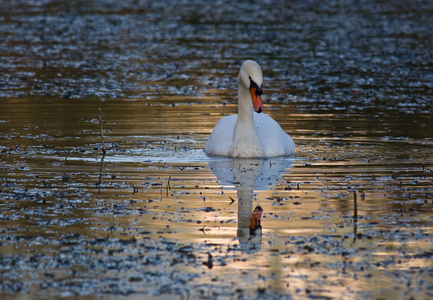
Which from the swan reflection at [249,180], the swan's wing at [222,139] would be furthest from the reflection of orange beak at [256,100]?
the swan's wing at [222,139]

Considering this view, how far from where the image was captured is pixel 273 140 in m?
13.0

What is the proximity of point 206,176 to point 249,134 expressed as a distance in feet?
5.82

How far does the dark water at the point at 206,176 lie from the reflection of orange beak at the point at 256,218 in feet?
0.18

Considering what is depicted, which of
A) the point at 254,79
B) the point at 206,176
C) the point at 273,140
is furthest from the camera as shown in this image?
the point at 273,140

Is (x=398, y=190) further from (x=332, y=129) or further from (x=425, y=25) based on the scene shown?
(x=425, y=25)

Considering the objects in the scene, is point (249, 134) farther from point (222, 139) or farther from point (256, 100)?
point (256, 100)

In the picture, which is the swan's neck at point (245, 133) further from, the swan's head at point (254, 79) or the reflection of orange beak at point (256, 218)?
the reflection of orange beak at point (256, 218)

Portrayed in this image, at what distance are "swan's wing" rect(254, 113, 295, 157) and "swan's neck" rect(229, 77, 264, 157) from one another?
143 millimetres

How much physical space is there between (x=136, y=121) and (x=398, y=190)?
671cm

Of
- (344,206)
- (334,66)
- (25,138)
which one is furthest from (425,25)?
(344,206)

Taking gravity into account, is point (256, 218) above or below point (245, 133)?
below

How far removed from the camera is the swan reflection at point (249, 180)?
8.37m

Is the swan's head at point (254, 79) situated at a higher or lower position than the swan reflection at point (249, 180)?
higher

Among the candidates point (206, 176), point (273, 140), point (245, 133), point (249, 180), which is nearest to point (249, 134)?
point (245, 133)
